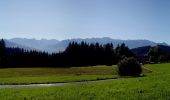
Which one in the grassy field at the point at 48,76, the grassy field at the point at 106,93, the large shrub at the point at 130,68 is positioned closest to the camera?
the grassy field at the point at 106,93

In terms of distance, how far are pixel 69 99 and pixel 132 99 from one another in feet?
14.5

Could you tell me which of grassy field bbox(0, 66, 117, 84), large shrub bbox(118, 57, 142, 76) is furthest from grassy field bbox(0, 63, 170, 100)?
large shrub bbox(118, 57, 142, 76)

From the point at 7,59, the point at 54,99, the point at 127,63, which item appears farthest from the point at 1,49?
the point at 54,99

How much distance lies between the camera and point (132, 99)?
827 inches

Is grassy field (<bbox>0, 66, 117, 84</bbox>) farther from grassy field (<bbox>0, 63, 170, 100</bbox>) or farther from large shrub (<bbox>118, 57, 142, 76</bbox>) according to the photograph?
grassy field (<bbox>0, 63, 170, 100</bbox>)

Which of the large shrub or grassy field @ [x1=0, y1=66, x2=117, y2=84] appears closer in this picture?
grassy field @ [x1=0, y1=66, x2=117, y2=84]

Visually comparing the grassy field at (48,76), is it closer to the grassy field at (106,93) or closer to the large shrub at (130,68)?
the large shrub at (130,68)

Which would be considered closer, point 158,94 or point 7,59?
point 158,94

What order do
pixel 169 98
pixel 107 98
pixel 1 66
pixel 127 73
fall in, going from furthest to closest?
pixel 1 66 → pixel 127 73 → pixel 107 98 → pixel 169 98

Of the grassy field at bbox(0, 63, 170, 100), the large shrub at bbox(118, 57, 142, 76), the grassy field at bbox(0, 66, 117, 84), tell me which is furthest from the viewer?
the large shrub at bbox(118, 57, 142, 76)

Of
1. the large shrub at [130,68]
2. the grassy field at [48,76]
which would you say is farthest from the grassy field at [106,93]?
the large shrub at [130,68]

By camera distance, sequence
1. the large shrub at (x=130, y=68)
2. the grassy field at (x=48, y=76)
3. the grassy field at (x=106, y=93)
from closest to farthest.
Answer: the grassy field at (x=106, y=93)
the grassy field at (x=48, y=76)
the large shrub at (x=130, y=68)

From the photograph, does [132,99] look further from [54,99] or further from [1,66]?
[1,66]

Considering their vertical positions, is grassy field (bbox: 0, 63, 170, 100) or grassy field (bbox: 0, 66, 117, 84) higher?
grassy field (bbox: 0, 63, 170, 100)
